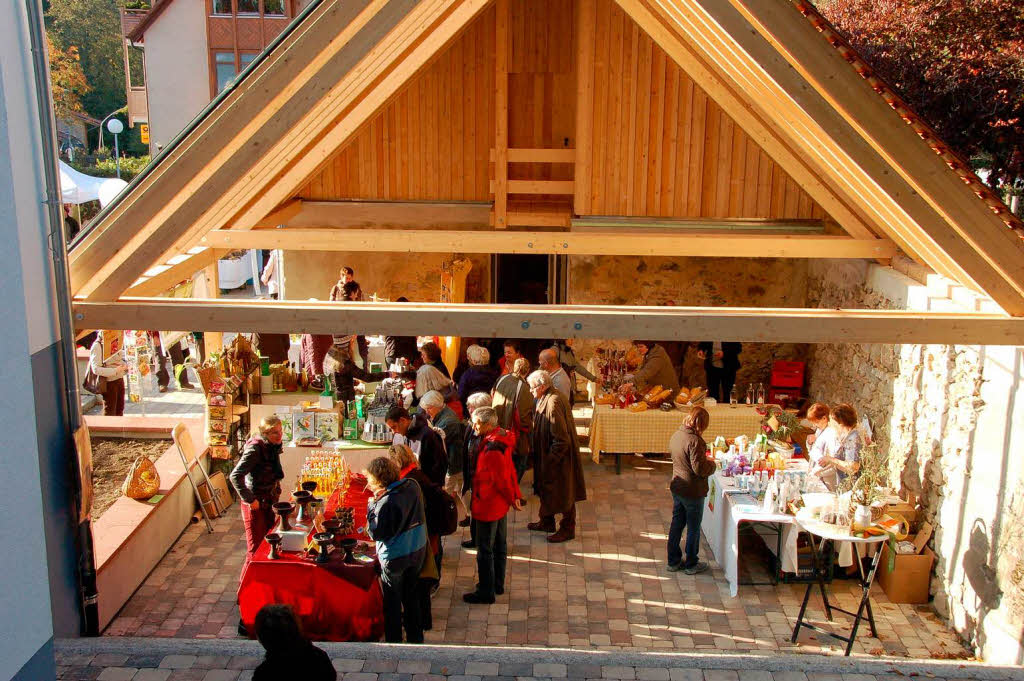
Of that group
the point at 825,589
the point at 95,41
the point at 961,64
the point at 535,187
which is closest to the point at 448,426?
the point at 825,589

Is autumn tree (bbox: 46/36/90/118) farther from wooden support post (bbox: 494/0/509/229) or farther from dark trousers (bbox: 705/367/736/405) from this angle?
dark trousers (bbox: 705/367/736/405)

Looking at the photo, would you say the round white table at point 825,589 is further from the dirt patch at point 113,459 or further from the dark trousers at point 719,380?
the dirt patch at point 113,459

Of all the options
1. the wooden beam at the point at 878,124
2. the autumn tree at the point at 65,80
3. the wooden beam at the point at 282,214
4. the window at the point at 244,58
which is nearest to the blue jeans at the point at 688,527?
the wooden beam at the point at 878,124

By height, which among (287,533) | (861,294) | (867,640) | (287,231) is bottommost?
(867,640)

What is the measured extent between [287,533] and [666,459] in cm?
466

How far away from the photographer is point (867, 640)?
605 cm

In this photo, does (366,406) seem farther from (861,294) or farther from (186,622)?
(861,294)

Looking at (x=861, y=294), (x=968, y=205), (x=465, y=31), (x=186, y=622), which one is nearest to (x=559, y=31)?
(x=465, y=31)

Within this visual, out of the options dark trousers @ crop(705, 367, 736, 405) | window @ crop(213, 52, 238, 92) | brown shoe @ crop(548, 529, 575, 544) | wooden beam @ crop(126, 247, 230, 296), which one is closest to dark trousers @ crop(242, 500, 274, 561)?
wooden beam @ crop(126, 247, 230, 296)

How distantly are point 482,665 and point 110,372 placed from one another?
609 centimetres

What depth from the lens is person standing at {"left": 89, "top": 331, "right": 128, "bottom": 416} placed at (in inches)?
372

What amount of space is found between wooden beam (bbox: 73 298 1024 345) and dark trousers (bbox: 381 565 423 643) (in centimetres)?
146

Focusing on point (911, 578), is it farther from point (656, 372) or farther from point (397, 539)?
point (397, 539)

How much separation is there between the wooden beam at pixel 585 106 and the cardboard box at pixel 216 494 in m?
4.46
